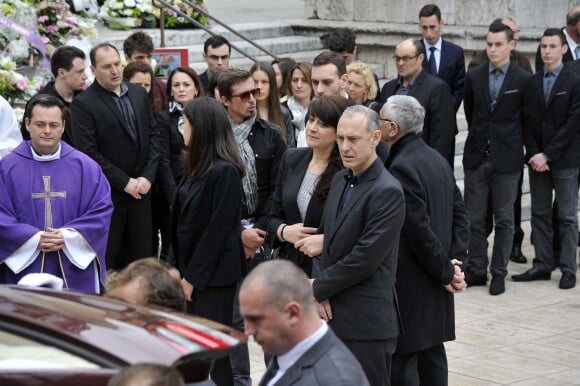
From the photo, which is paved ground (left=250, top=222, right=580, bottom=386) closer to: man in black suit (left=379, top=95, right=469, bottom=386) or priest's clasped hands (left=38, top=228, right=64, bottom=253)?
man in black suit (left=379, top=95, right=469, bottom=386)

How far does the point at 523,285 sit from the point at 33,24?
5.79m

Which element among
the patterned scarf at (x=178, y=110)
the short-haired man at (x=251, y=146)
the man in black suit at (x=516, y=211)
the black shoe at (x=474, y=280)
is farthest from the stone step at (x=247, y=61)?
the short-haired man at (x=251, y=146)

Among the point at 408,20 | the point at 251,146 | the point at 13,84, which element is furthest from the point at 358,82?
the point at 408,20

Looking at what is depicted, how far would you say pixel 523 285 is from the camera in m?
10.7

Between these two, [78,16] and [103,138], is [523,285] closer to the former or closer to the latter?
[103,138]

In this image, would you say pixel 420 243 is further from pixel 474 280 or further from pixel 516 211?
pixel 516 211

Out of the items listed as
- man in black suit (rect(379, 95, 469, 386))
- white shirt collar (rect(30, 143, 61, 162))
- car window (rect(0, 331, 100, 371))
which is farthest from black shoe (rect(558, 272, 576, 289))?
car window (rect(0, 331, 100, 371))

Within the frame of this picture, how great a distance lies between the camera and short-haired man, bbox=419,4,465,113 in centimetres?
1163

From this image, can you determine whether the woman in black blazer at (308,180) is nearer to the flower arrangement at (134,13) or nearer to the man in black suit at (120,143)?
the man in black suit at (120,143)

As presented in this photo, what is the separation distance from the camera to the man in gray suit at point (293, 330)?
385cm

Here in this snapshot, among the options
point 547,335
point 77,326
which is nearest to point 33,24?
point 547,335

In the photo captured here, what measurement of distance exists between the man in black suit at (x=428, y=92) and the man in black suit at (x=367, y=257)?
13.5ft

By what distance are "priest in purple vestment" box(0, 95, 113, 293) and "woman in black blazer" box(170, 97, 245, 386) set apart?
2.37 feet

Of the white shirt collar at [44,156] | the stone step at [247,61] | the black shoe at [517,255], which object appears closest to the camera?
the white shirt collar at [44,156]
